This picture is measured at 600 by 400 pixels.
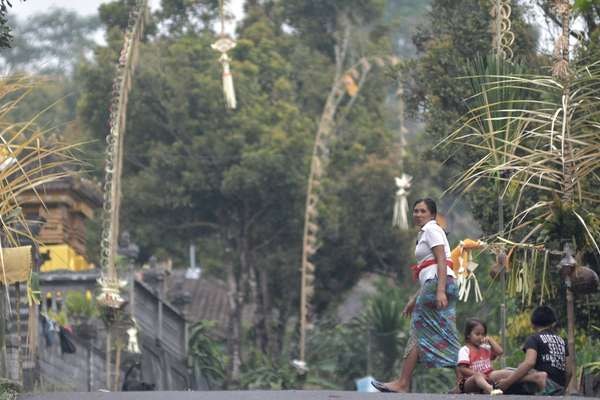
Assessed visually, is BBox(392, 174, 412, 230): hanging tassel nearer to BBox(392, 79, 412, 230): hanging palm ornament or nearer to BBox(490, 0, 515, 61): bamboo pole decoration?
BBox(392, 79, 412, 230): hanging palm ornament

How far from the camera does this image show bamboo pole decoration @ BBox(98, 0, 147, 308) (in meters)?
27.0

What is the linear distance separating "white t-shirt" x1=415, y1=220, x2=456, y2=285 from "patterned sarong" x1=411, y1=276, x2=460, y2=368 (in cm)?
8

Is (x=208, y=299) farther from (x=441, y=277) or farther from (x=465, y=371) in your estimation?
(x=465, y=371)

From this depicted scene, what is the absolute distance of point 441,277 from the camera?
54.0 feet

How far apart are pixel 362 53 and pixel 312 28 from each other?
1638 mm

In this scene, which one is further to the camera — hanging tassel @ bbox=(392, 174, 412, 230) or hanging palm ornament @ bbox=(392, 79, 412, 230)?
hanging palm ornament @ bbox=(392, 79, 412, 230)

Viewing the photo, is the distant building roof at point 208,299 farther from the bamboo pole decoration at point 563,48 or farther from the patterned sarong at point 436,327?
the patterned sarong at point 436,327

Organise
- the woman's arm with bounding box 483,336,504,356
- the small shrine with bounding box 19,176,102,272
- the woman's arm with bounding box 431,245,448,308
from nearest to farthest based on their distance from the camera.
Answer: the woman's arm with bounding box 431,245,448,308
the woman's arm with bounding box 483,336,504,356
the small shrine with bounding box 19,176,102,272

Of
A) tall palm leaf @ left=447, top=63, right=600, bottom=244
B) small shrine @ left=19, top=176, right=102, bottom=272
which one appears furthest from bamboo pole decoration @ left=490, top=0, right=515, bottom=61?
small shrine @ left=19, top=176, right=102, bottom=272

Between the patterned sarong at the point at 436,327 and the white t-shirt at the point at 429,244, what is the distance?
0.08m

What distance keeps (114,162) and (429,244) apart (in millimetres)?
11315

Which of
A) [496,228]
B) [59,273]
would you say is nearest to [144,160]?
[59,273]

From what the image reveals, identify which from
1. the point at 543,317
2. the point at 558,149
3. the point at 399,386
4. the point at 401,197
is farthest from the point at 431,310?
the point at 401,197

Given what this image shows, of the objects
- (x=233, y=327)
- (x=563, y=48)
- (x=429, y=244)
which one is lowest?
(x=233, y=327)
